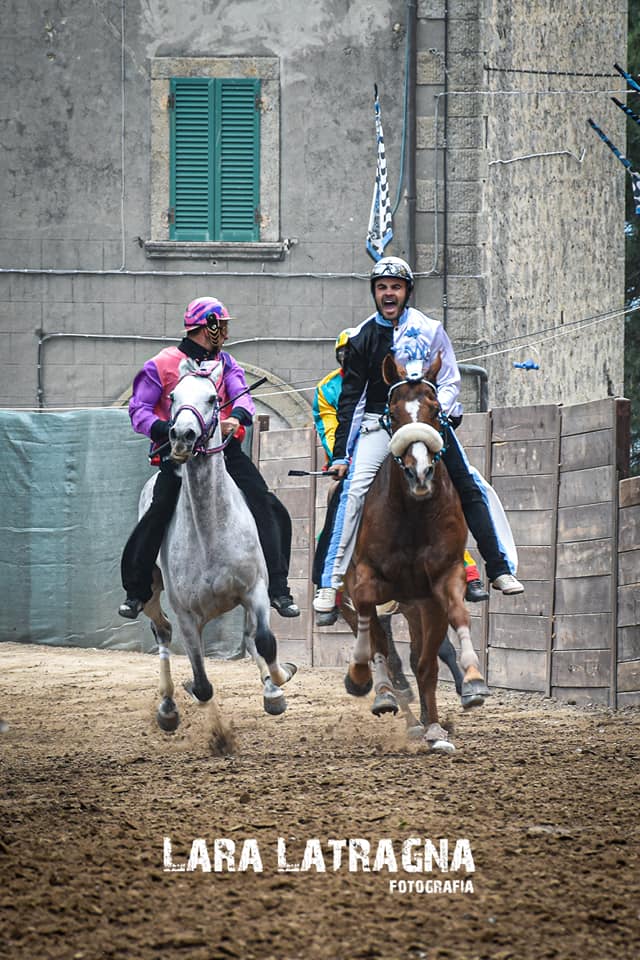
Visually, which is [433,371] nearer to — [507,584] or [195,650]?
[507,584]

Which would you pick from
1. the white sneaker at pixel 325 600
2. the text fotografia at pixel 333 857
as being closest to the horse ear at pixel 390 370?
the white sneaker at pixel 325 600

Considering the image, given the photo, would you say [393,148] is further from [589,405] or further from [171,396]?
[171,396]

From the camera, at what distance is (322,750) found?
31.1 feet

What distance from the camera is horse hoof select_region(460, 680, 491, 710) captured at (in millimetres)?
8578

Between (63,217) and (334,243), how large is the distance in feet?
11.4

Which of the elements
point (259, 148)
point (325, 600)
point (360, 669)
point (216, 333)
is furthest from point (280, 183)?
point (360, 669)

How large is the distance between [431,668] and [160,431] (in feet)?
6.77

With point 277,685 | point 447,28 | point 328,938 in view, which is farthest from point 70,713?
point 447,28

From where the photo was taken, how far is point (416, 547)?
897 cm

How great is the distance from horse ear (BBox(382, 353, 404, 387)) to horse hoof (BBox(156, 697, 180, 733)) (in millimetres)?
2652

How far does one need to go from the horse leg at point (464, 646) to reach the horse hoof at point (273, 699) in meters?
1.22

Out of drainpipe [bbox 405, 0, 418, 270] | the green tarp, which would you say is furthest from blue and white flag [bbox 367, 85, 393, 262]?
the green tarp

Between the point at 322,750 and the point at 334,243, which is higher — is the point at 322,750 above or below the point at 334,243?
below

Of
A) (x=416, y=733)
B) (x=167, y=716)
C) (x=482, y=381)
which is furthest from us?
(x=482, y=381)
